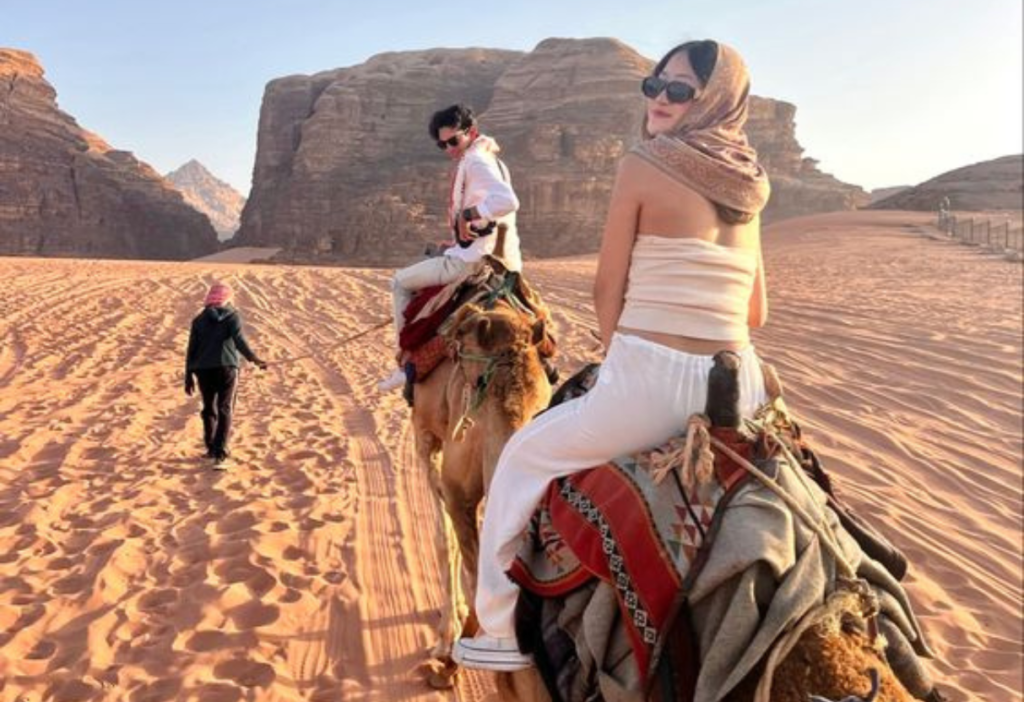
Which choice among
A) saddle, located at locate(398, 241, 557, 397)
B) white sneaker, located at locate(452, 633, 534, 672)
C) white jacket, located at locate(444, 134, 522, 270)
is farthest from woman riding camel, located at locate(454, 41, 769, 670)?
white jacket, located at locate(444, 134, 522, 270)

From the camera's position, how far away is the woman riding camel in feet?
7.61

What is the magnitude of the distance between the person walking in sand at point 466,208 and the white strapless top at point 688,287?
2094 mm

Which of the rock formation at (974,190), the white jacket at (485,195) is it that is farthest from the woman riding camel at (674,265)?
the rock formation at (974,190)

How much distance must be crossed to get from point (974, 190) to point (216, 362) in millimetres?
66835

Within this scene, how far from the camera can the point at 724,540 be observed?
2.08 metres

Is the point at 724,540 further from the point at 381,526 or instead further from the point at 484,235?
the point at 381,526

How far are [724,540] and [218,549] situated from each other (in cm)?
536

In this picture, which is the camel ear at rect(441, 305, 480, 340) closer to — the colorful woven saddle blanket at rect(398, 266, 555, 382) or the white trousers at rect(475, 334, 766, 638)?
the colorful woven saddle blanket at rect(398, 266, 555, 382)

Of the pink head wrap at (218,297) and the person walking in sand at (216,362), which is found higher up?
the pink head wrap at (218,297)

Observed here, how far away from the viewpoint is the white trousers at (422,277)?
5160 millimetres

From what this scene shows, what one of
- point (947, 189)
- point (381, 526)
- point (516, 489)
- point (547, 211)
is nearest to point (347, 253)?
point (547, 211)

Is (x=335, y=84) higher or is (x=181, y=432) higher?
(x=335, y=84)

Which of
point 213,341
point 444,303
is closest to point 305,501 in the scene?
point 213,341

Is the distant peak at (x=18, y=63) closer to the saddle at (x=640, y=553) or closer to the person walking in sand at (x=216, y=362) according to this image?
the person walking in sand at (x=216, y=362)
